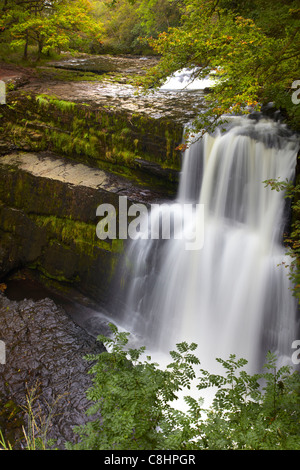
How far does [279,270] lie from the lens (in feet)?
17.5

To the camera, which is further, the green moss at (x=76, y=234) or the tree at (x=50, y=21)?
the tree at (x=50, y=21)

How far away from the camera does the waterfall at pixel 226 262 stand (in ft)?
17.9

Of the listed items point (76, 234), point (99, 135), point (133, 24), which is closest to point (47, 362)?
point (76, 234)

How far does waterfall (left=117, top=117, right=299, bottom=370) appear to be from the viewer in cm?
545

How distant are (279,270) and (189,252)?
67.1 inches

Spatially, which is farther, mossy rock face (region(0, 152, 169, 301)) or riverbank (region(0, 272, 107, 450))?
mossy rock face (region(0, 152, 169, 301))

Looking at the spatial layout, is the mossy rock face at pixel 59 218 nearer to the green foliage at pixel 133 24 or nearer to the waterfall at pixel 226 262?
the waterfall at pixel 226 262

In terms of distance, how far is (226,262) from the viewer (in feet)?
19.4

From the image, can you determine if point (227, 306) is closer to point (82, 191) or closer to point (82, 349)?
point (82, 349)

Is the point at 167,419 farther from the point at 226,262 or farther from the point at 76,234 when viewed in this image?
the point at 76,234

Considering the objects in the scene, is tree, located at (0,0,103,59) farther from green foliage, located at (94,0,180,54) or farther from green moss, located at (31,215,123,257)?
green moss, located at (31,215,123,257)

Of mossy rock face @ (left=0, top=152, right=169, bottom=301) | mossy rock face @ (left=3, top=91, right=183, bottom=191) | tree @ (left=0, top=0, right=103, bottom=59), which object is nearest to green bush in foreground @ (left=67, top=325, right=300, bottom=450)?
mossy rock face @ (left=0, top=152, right=169, bottom=301)

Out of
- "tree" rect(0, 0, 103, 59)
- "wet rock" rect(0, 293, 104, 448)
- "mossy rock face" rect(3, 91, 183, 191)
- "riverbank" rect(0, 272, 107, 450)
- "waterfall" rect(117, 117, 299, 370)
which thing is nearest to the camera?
"riverbank" rect(0, 272, 107, 450)

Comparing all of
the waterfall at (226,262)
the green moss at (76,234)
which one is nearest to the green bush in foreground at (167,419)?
the waterfall at (226,262)
